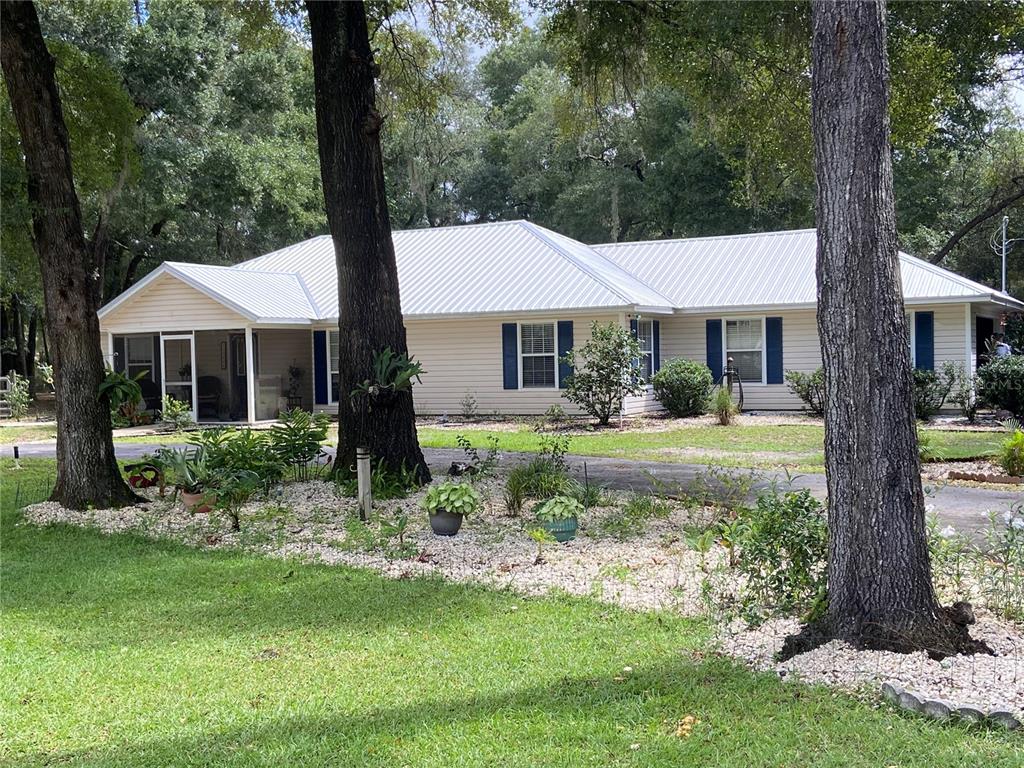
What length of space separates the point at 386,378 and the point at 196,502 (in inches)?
87.1

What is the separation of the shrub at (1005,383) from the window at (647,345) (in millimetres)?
6636

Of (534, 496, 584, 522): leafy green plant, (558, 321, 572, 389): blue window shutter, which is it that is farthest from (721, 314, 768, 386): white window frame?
(534, 496, 584, 522): leafy green plant

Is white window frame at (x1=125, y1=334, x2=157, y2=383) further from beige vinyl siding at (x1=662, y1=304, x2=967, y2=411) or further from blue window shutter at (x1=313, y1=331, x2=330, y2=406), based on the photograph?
beige vinyl siding at (x1=662, y1=304, x2=967, y2=411)

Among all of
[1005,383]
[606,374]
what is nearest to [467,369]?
[606,374]

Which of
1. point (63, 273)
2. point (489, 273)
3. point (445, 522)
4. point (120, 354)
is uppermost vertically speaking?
point (489, 273)

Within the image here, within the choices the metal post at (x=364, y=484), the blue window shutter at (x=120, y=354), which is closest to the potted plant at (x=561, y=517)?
the metal post at (x=364, y=484)

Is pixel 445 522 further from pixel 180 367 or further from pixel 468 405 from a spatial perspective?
pixel 180 367

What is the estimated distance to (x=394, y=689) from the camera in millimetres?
4301

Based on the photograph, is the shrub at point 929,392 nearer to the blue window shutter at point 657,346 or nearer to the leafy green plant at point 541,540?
the blue window shutter at point 657,346

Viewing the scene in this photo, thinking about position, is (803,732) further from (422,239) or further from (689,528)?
(422,239)

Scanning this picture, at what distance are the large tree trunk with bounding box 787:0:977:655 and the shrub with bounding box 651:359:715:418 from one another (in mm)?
15161

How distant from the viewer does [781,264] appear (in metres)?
22.1

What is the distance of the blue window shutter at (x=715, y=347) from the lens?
21.3 metres

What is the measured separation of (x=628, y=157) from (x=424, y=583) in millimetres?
28532
